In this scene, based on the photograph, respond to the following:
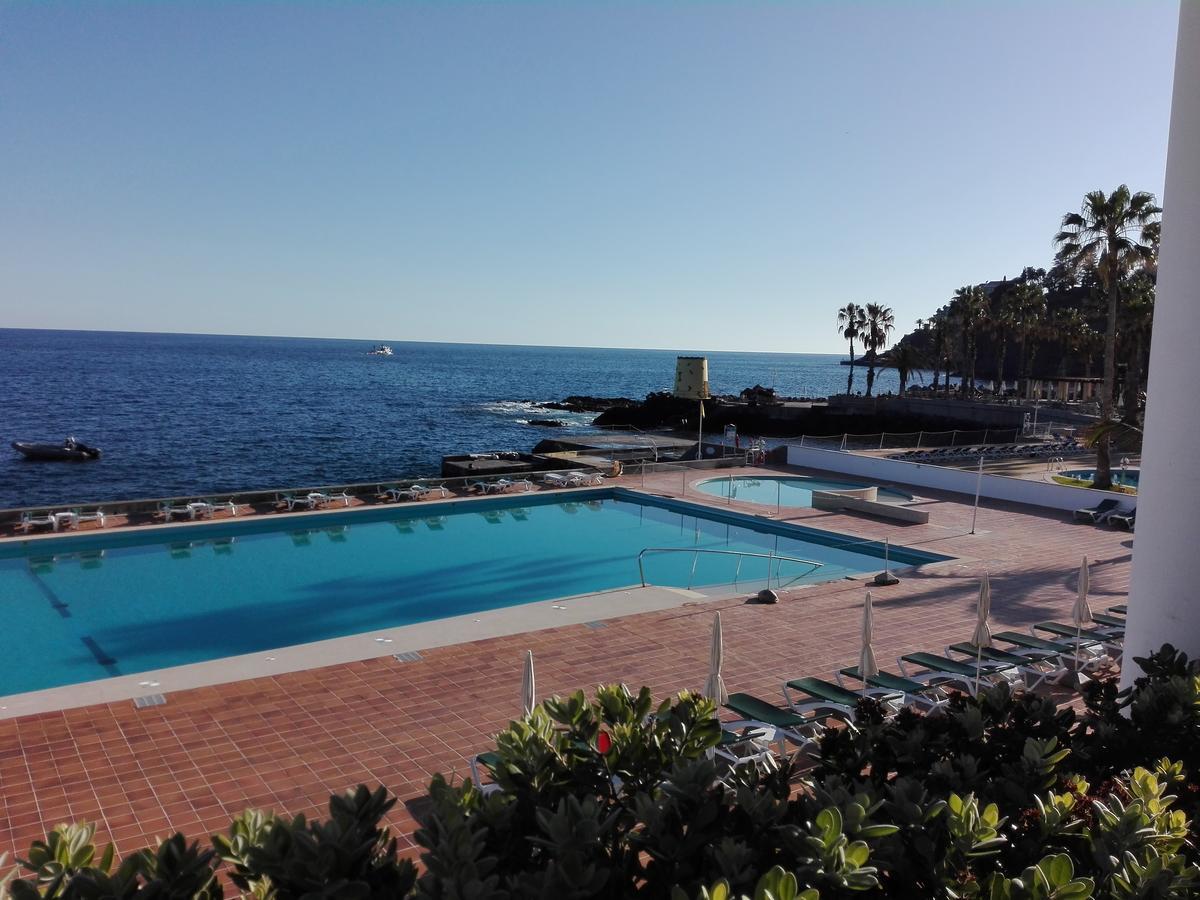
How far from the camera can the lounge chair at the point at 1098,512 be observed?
17781 millimetres

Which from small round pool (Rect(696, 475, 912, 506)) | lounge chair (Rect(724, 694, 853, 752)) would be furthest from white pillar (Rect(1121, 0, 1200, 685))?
small round pool (Rect(696, 475, 912, 506))

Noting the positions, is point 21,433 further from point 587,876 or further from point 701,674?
point 587,876

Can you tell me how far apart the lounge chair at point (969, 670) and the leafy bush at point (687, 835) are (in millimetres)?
3655

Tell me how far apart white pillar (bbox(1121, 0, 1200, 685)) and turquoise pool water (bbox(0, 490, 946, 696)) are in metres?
7.62

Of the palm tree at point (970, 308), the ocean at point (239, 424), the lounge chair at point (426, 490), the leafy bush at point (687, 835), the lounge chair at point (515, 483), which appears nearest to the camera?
the leafy bush at point (687, 835)

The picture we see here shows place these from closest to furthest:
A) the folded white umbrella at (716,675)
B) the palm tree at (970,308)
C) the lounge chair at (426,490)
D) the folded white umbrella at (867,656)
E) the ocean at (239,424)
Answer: the folded white umbrella at (716,675)
the folded white umbrella at (867,656)
the lounge chair at (426,490)
the ocean at (239,424)
the palm tree at (970,308)

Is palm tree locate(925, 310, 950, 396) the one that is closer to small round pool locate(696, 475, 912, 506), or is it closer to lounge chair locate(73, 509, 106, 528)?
small round pool locate(696, 475, 912, 506)

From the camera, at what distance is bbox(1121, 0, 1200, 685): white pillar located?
5875 mm

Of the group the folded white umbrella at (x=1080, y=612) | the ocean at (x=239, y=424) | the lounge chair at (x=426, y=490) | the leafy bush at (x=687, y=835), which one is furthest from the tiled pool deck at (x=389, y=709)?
the ocean at (x=239, y=424)

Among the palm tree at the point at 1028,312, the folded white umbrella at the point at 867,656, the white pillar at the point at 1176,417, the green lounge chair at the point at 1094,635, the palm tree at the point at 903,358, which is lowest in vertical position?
the green lounge chair at the point at 1094,635

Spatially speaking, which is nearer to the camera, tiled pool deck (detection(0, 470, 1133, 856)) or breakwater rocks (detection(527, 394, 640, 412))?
tiled pool deck (detection(0, 470, 1133, 856))

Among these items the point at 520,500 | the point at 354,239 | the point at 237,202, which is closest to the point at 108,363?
the point at 354,239

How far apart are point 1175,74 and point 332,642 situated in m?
9.70

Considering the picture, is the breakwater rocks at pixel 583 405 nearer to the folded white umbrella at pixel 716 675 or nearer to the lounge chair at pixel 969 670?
the lounge chair at pixel 969 670
